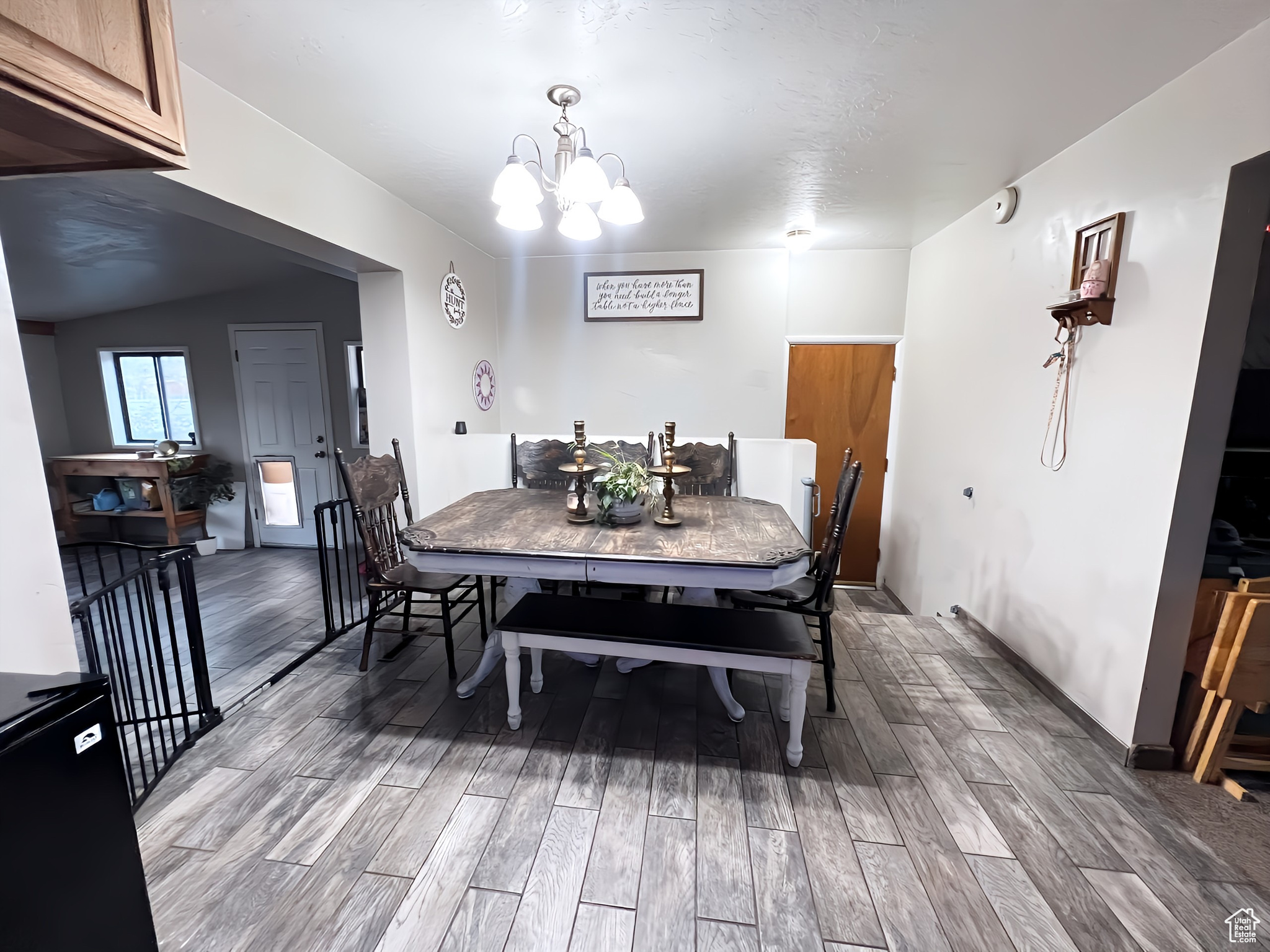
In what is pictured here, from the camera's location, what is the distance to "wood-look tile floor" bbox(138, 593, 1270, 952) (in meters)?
1.33

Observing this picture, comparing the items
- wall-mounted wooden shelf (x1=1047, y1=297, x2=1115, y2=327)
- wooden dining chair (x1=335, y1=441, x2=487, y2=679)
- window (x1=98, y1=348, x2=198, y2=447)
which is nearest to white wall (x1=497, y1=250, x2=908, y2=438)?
wooden dining chair (x1=335, y1=441, x2=487, y2=679)

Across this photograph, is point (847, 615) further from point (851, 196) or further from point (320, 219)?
point (320, 219)

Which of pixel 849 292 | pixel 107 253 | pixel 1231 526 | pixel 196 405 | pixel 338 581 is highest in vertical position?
pixel 107 253

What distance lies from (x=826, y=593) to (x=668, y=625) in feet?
2.46

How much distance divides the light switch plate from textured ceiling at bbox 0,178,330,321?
1732mm

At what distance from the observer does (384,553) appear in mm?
2676

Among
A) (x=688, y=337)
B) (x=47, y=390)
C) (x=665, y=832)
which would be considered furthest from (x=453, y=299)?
(x=47, y=390)

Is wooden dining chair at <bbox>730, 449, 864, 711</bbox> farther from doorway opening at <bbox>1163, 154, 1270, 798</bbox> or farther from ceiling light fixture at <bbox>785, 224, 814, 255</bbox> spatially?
ceiling light fixture at <bbox>785, 224, 814, 255</bbox>

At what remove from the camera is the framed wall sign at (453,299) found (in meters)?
3.46

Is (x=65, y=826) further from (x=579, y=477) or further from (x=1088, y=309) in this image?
(x=1088, y=309)

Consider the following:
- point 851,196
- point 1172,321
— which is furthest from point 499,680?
point 851,196

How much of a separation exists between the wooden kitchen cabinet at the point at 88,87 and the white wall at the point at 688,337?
3.33 m

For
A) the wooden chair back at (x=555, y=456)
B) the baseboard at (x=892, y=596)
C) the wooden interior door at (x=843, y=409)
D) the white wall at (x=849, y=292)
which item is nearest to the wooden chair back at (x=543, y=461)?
the wooden chair back at (x=555, y=456)

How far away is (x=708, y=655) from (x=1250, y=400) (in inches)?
84.2
